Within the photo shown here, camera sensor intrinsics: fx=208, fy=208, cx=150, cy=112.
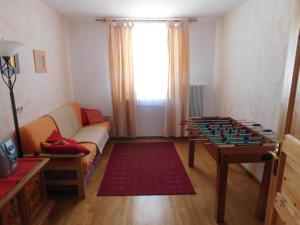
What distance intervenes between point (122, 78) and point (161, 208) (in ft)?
8.41

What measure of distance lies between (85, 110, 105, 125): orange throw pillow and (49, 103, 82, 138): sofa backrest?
17 centimetres

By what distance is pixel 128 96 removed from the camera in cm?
412

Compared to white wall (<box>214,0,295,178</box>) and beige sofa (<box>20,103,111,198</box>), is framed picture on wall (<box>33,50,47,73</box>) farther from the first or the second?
white wall (<box>214,0,295,178</box>)

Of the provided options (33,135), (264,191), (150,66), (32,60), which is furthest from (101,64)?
(264,191)

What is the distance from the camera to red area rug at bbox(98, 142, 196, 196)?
2559 millimetres

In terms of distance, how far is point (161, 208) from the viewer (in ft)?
7.32

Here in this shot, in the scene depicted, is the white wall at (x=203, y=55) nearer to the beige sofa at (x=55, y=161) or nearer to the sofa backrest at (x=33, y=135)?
the beige sofa at (x=55, y=161)

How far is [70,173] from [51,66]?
1.85m

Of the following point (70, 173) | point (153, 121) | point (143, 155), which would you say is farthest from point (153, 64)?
point (70, 173)

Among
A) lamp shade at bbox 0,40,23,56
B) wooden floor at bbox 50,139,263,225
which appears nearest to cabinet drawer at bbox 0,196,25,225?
wooden floor at bbox 50,139,263,225

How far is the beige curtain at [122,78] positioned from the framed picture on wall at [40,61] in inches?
48.8

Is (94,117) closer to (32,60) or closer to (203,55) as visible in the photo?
(32,60)

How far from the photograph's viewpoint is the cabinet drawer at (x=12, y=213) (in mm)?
1405

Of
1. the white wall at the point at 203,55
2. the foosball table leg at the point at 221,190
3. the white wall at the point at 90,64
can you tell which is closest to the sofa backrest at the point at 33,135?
the white wall at the point at 90,64
